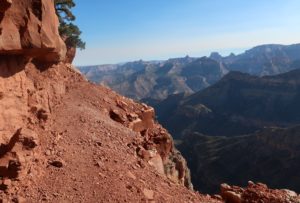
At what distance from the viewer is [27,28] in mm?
14367

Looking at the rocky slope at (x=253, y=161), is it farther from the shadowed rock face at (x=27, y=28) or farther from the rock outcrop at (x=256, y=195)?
the shadowed rock face at (x=27, y=28)

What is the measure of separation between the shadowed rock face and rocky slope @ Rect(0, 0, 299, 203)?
1.3 inches

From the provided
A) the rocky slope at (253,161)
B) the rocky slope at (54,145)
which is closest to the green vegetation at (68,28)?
the rocky slope at (54,145)

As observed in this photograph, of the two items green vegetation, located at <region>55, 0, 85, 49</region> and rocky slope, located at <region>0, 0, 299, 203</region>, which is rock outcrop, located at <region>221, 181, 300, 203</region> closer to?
rocky slope, located at <region>0, 0, 299, 203</region>

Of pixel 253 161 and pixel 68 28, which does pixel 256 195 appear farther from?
pixel 253 161

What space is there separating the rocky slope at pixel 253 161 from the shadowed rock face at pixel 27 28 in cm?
6669

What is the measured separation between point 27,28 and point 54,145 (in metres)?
4.17

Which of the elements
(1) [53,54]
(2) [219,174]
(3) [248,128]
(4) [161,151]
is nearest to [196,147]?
(2) [219,174]

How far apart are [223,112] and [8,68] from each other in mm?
148130

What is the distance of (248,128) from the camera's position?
5536 inches

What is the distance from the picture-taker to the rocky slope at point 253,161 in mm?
81062

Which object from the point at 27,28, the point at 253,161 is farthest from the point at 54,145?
the point at 253,161

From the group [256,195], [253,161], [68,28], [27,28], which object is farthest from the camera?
[253,161]

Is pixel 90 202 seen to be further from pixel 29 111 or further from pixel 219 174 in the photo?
pixel 219 174
